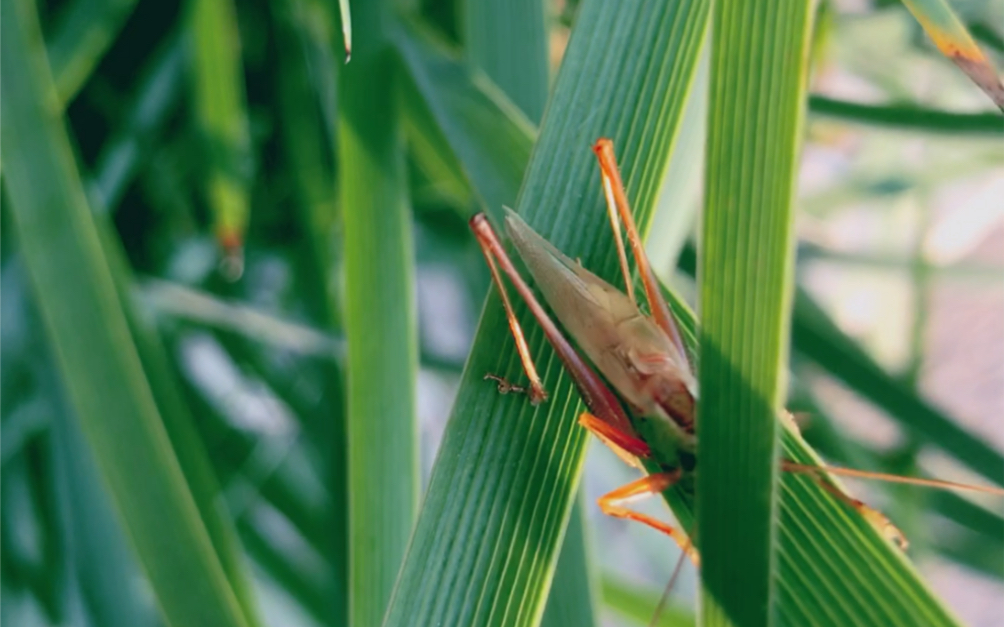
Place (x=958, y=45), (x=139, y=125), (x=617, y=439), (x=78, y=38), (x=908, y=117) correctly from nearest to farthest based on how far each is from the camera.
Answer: (x=958, y=45)
(x=617, y=439)
(x=908, y=117)
(x=78, y=38)
(x=139, y=125)

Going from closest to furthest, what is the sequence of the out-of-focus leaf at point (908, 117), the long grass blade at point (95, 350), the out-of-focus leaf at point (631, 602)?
1. the long grass blade at point (95, 350)
2. the out-of-focus leaf at point (908, 117)
3. the out-of-focus leaf at point (631, 602)

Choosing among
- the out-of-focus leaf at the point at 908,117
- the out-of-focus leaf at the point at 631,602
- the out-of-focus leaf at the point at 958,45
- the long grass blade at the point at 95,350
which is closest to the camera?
the out-of-focus leaf at the point at 958,45

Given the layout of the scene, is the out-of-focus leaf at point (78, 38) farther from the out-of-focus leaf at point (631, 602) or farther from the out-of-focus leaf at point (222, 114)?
the out-of-focus leaf at point (631, 602)

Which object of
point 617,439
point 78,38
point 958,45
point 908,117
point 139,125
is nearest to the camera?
point 958,45

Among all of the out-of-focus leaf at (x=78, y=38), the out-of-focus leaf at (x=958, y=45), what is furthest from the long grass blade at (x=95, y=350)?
the out-of-focus leaf at (x=958, y=45)

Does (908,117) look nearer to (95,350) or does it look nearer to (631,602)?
(631,602)

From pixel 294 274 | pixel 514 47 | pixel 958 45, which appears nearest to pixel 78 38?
pixel 294 274
